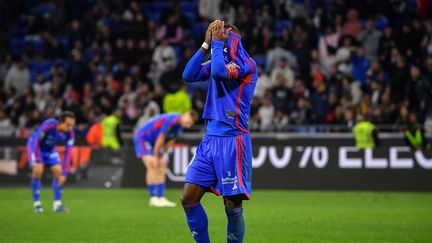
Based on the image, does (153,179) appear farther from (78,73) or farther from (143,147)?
(78,73)

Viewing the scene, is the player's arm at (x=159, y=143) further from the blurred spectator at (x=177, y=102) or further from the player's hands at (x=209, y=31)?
the player's hands at (x=209, y=31)

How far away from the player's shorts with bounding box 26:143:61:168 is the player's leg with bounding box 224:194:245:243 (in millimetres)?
8887

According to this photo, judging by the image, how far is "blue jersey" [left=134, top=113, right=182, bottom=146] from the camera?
712 inches

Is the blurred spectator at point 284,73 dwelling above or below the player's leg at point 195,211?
above

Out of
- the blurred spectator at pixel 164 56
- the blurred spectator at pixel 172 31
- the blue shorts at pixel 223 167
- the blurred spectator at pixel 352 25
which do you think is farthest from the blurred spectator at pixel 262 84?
the blue shorts at pixel 223 167

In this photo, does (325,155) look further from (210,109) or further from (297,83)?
(210,109)

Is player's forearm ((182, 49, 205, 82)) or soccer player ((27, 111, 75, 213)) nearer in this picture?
player's forearm ((182, 49, 205, 82))

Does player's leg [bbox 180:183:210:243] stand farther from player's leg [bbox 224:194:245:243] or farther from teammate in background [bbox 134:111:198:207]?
teammate in background [bbox 134:111:198:207]

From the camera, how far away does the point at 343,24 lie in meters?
25.0

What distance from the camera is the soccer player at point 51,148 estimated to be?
16.4 m

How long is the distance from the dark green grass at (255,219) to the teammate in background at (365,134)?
1299mm

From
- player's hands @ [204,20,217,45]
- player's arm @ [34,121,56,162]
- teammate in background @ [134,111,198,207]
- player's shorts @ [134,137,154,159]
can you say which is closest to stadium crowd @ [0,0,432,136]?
player's shorts @ [134,137,154,159]

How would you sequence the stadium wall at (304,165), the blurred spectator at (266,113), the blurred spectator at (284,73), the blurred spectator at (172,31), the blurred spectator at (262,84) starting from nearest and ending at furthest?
the stadium wall at (304,165) < the blurred spectator at (266,113) < the blurred spectator at (284,73) < the blurred spectator at (262,84) < the blurred spectator at (172,31)

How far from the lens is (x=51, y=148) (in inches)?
664
